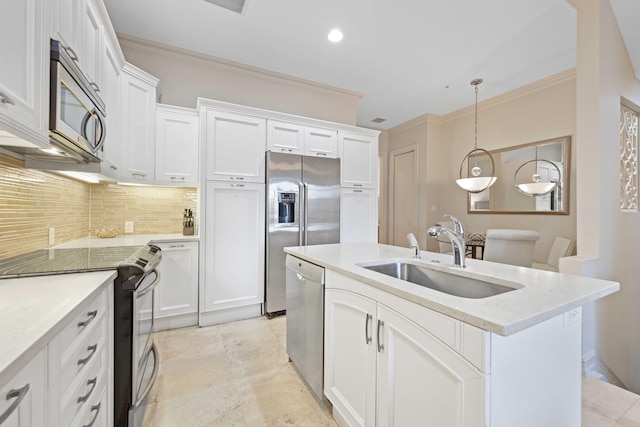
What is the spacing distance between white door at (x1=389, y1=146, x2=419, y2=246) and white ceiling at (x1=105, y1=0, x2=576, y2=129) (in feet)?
6.36

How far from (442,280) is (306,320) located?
91 cm

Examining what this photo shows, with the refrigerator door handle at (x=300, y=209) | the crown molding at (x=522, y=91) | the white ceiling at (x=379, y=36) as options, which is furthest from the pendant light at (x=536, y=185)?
the refrigerator door handle at (x=300, y=209)

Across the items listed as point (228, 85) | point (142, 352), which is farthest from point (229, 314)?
point (228, 85)

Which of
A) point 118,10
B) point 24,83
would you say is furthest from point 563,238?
point 118,10

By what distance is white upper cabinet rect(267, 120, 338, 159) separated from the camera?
10.5 ft

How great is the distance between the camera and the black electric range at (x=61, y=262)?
119 cm

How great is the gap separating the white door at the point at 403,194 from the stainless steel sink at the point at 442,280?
4.07m

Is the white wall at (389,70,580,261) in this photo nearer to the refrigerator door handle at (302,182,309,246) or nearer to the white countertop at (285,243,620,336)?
the refrigerator door handle at (302,182,309,246)

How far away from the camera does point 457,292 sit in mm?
1418

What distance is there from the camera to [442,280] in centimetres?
149

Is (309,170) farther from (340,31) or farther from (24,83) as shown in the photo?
(24,83)

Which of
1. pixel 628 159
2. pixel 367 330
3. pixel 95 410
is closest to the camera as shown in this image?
pixel 95 410

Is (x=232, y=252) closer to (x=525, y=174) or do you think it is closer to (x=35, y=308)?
(x=35, y=308)

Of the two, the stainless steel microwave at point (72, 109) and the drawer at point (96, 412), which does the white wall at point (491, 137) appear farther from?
the drawer at point (96, 412)
